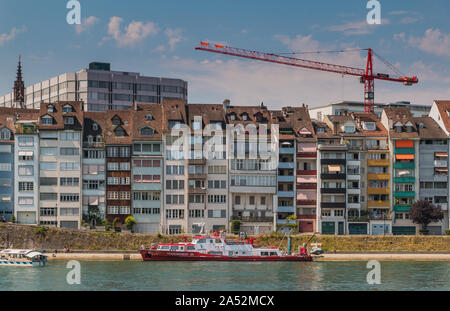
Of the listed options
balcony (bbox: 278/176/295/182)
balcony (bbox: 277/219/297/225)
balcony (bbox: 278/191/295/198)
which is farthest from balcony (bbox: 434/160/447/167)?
balcony (bbox: 277/219/297/225)

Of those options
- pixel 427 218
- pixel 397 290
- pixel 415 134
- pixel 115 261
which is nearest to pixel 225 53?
pixel 415 134

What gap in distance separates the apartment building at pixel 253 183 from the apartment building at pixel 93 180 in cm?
2387

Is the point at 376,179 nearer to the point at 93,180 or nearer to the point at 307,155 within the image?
the point at 307,155

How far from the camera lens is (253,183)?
147500 mm

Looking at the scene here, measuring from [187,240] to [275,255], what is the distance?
17.2 metres

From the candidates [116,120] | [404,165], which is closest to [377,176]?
[404,165]

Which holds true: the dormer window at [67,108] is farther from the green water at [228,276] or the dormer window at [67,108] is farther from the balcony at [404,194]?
the balcony at [404,194]

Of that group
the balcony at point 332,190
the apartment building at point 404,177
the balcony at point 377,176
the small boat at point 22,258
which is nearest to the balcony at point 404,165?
the apartment building at point 404,177

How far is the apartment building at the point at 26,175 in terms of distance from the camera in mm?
143250

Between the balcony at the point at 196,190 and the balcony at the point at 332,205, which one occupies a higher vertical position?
the balcony at the point at 196,190

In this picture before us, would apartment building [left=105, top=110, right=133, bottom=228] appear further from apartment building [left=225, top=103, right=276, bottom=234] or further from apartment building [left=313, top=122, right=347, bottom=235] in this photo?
apartment building [left=313, top=122, right=347, bottom=235]

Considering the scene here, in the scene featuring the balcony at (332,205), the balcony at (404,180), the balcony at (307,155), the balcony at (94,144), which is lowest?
the balcony at (332,205)

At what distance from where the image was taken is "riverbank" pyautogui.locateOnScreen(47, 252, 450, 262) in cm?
12625

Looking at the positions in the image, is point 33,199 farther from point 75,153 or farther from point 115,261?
point 115,261
